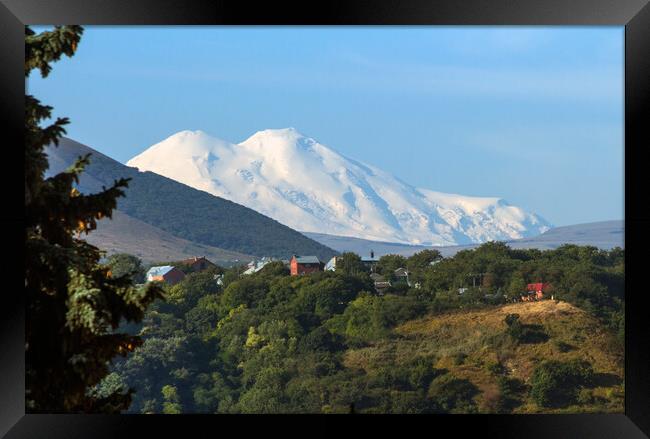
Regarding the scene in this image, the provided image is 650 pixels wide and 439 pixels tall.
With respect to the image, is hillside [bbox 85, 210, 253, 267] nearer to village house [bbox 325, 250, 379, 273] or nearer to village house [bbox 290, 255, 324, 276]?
village house [bbox 290, 255, 324, 276]

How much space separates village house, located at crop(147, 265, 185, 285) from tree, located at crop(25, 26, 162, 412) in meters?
32.4

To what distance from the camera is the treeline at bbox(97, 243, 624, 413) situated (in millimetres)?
33375

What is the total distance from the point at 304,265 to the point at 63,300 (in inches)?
1473

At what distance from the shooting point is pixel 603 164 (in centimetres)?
4900

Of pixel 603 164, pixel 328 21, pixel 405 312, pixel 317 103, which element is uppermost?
pixel 317 103

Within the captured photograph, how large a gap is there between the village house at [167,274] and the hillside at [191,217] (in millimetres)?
6008

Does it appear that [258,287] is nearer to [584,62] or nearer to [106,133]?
[106,133]

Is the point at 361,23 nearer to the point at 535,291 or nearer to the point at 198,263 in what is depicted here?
the point at 535,291

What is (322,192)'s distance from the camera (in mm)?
55094

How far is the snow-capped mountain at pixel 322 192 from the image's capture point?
50.3m

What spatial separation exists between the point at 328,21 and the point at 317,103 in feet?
161

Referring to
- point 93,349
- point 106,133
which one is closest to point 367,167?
point 106,133

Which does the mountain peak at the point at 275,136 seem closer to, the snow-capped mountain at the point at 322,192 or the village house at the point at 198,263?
the snow-capped mountain at the point at 322,192

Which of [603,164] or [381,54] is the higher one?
[381,54]
